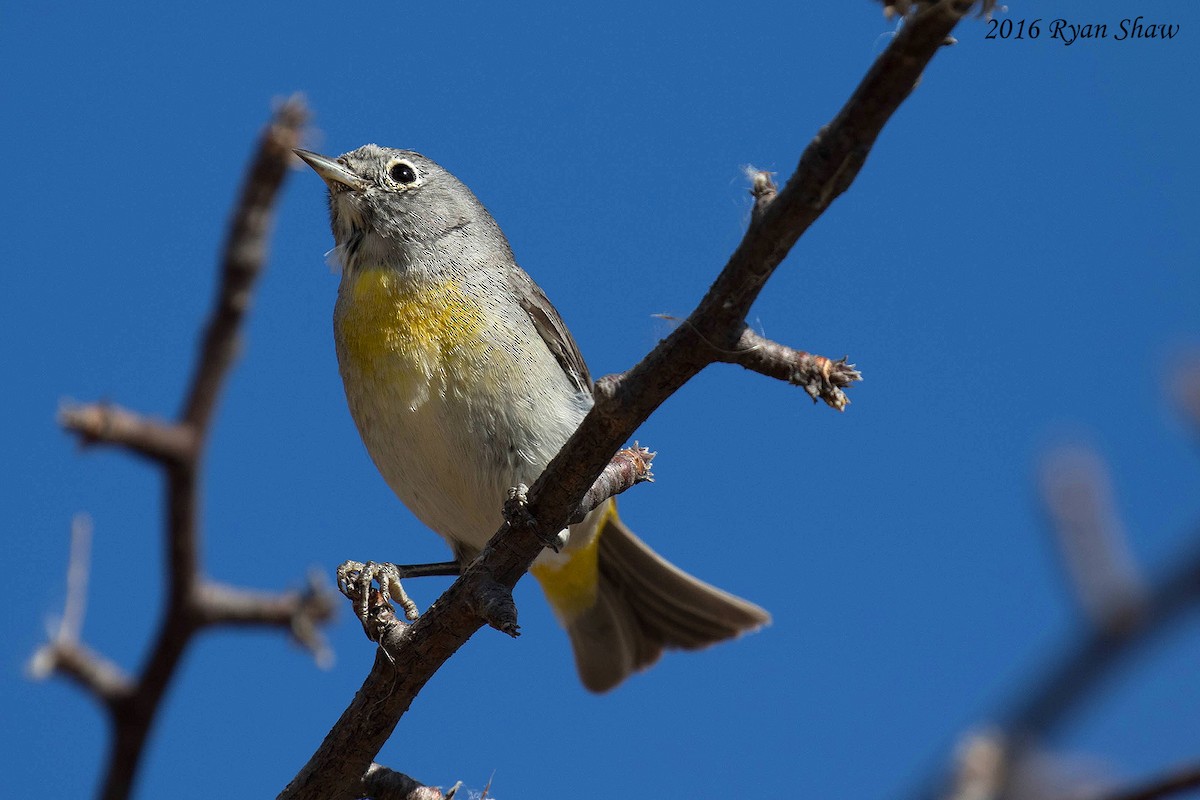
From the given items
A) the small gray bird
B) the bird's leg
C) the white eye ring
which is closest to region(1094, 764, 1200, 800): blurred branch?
the bird's leg

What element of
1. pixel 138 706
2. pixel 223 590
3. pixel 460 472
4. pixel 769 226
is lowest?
pixel 138 706

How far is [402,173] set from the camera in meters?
6.86

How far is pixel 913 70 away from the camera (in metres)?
2.42

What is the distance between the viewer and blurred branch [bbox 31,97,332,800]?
3.70ft

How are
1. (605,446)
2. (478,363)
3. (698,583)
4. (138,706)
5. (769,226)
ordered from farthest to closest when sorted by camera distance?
(698,583)
(478,363)
(605,446)
(769,226)
(138,706)

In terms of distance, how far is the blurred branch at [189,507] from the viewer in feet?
3.70

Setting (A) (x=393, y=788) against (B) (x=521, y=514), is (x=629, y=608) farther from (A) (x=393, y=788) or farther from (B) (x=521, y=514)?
(B) (x=521, y=514)

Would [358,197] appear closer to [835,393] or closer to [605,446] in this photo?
[605,446]

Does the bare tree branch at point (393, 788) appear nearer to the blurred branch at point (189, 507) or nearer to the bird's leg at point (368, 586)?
the bird's leg at point (368, 586)

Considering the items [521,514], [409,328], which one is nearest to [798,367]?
[521,514]

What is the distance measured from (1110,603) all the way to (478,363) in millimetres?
4713

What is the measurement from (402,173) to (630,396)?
390 centimetres

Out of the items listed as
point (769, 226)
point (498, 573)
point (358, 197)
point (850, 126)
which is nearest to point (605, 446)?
point (498, 573)

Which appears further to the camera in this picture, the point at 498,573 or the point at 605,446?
the point at 498,573
